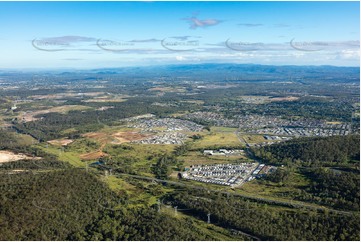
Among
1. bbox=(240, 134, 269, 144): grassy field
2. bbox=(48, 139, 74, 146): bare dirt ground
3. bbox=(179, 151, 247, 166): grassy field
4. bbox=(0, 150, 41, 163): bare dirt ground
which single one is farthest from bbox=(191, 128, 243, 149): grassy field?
bbox=(0, 150, 41, 163): bare dirt ground

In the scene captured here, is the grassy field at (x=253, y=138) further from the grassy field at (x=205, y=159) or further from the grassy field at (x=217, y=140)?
the grassy field at (x=205, y=159)

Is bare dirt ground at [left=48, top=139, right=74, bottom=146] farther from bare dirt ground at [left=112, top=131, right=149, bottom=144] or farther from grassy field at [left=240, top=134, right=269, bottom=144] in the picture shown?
grassy field at [left=240, top=134, right=269, bottom=144]

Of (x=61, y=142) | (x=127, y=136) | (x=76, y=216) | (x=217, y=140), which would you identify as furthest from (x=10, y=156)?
(x=217, y=140)

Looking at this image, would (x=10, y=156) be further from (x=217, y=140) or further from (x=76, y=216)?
(x=217, y=140)

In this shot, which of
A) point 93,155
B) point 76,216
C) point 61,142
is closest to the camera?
point 76,216

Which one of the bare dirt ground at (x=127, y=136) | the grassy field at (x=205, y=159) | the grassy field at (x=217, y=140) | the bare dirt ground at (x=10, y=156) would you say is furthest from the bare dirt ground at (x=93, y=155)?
the grassy field at (x=217, y=140)

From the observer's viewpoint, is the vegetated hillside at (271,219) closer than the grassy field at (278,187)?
Yes
